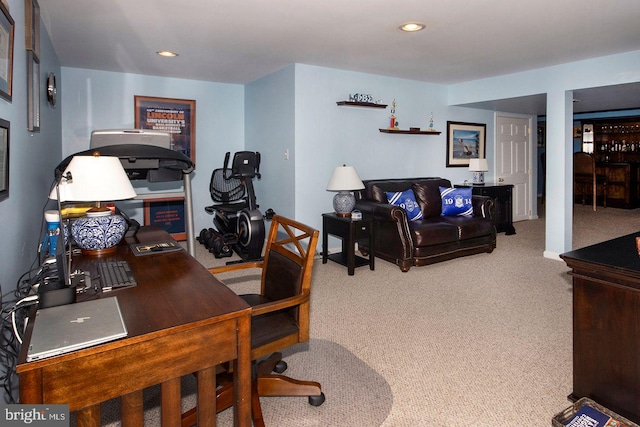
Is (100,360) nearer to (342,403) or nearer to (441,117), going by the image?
(342,403)

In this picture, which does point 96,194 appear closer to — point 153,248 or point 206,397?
point 153,248

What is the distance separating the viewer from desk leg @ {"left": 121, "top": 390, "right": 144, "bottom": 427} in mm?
1180

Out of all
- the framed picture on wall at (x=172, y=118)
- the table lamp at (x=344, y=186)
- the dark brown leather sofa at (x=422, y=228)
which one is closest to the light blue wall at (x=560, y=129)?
the dark brown leather sofa at (x=422, y=228)

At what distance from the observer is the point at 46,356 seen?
0.98 metres

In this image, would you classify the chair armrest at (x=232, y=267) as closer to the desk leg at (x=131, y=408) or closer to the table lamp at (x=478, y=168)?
the desk leg at (x=131, y=408)

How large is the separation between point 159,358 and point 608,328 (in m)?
1.79

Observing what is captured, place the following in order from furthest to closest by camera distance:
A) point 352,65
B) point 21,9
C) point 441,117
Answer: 1. point 441,117
2. point 352,65
3. point 21,9

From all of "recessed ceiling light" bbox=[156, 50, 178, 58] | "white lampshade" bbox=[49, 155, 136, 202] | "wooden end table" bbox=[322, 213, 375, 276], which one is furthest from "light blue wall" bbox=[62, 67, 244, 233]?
"white lampshade" bbox=[49, 155, 136, 202]

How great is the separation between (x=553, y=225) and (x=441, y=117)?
220 centimetres

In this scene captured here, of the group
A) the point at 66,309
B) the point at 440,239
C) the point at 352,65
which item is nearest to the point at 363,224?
the point at 440,239

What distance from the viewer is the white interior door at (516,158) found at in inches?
279

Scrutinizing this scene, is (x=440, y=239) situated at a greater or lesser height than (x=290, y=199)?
lesser

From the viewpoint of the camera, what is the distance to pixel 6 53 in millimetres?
1841

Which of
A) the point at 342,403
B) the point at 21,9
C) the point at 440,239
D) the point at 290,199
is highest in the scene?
the point at 21,9
